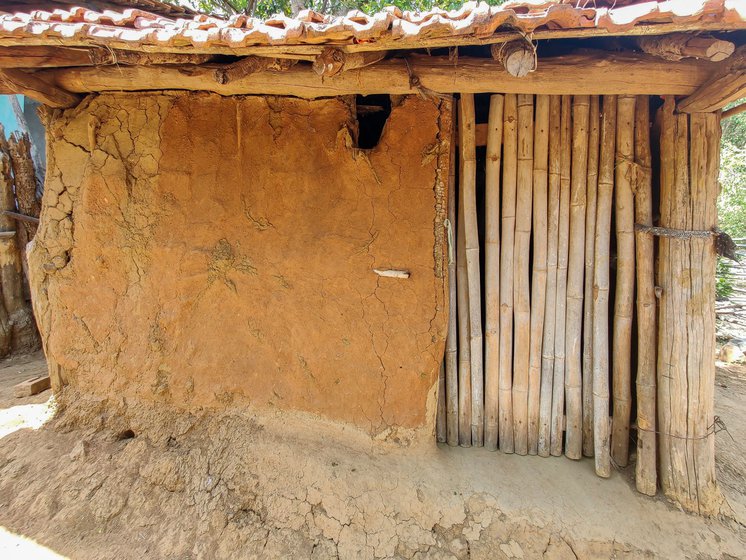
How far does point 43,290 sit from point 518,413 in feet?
11.7

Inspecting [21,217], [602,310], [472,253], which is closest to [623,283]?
[602,310]

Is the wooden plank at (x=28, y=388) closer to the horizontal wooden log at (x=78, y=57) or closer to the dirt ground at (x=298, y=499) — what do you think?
the dirt ground at (x=298, y=499)

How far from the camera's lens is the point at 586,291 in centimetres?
273

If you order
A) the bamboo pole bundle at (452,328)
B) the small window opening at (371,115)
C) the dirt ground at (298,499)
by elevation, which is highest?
the small window opening at (371,115)

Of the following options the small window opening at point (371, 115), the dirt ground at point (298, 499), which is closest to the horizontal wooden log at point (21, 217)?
the dirt ground at point (298, 499)

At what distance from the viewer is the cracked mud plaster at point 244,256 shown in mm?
2664

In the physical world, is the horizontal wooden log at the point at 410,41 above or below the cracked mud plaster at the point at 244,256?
above

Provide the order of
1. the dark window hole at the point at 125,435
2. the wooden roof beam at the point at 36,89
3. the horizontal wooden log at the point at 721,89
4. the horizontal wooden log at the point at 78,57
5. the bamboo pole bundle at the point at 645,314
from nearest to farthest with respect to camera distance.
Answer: the horizontal wooden log at the point at 721,89 → the horizontal wooden log at the point at 78,57 → the wooden roof beam at the point at 36,89 → the bamboo pole bundle at the point at 645,314 → the dark window hole at the point at 125,435

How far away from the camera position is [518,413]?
2854 mm

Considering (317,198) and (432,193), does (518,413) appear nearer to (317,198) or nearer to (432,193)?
(432,193)

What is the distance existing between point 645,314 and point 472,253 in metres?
1.19

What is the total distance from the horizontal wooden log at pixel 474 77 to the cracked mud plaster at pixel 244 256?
301 mm

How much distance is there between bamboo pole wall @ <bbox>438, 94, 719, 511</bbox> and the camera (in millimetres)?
2537

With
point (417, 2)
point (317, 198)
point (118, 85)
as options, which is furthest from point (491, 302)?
point (417, 2)
